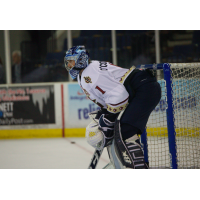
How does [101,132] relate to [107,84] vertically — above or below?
below

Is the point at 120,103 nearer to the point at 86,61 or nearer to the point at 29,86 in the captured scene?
the point at 86,61

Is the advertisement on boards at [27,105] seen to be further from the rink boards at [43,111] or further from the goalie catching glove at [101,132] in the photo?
the goalie catching glove at [101,132]

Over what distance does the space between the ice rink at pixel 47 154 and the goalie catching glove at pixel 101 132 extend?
95 cm

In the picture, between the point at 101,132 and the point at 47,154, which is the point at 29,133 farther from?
the point at 101,132

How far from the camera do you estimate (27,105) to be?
5.09m

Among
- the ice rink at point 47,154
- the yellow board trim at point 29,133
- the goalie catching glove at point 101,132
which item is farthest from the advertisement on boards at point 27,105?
the goalie catching glove at point 101,132

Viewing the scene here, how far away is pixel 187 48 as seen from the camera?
17.6 ft

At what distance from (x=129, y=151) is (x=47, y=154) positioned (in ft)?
6.63

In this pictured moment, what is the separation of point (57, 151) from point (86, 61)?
2.16 metres

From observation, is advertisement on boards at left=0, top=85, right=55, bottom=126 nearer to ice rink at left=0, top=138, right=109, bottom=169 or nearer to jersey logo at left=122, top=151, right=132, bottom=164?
ice rink at left=0, top=138, right=109, bottom=169

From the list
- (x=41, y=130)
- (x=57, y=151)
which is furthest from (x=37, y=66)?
(x=57, y=151)

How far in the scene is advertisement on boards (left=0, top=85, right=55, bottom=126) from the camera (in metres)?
5.04

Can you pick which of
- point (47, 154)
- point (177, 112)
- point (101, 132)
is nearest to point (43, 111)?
point (47, 154)

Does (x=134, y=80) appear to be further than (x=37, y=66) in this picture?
No
